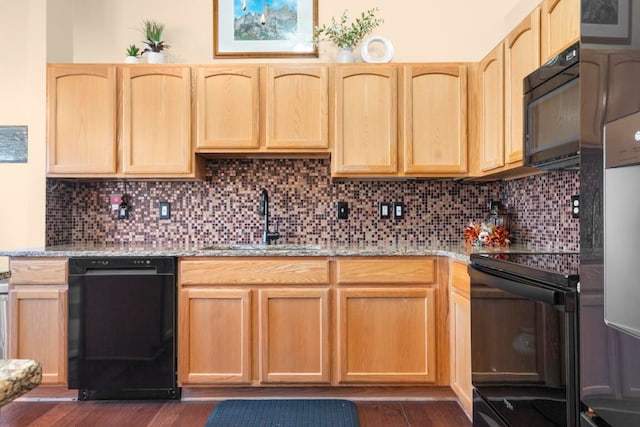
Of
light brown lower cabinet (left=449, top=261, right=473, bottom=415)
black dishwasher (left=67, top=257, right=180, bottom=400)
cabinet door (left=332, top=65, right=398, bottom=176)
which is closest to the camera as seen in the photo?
light brown lower cabinet (left=449, top=261, right=473, bottom=415)

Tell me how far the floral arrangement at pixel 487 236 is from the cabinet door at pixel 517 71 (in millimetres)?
507

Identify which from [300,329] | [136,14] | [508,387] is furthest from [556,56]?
[136,14]

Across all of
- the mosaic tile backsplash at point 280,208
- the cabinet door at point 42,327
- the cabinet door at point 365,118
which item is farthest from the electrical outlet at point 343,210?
the cabinet door at point 42,327

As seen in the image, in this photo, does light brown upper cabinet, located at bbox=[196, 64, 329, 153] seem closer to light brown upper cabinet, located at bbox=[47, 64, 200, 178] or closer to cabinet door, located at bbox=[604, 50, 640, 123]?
light brown upper cabinet, located at bbox=[47, 64, 200, 178]

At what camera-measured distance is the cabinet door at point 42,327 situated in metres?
2.31

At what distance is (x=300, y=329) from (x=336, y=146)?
3.64 ft

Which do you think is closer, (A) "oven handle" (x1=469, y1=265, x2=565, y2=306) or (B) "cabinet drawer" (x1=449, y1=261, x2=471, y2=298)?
(A) "oven handle" (x1=469, y1=265, x2=565, y2=306)

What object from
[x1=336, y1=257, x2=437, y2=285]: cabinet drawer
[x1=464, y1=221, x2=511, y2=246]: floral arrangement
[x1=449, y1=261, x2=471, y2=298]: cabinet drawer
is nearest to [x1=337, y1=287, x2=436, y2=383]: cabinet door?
[x1=336, y1=257, x2=437, y2=285]: cabinet drawer

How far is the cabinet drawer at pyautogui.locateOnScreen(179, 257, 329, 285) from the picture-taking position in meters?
2.32

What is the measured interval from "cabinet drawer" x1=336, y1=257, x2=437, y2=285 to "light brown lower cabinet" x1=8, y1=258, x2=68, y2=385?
1558mm

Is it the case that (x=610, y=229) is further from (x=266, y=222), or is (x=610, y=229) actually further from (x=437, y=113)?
(x=266, y=222)

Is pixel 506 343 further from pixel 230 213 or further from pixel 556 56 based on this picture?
pixel 230 213

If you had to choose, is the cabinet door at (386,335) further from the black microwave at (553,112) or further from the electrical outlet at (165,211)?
the electrical outlet at (165,211)

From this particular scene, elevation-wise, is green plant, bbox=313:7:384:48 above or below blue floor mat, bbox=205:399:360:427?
above
